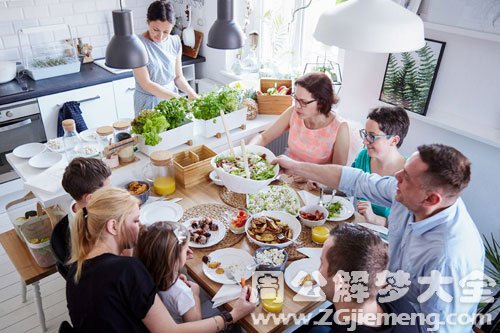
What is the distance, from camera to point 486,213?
283cm

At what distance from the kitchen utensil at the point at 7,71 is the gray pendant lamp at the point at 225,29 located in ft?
7.67

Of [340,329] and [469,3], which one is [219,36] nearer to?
[469,3]

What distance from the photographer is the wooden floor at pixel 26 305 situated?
9.16 ft

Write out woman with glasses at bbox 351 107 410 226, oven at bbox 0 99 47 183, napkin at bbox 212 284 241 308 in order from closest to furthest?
napkin at bbox 212 284 241 308
woman with glasses at bbox 351 107 410 226
oven at bbox 0 99 47 183

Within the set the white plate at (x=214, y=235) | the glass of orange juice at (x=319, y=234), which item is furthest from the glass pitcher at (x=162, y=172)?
the glass of orange juice at (x=319, y=234)

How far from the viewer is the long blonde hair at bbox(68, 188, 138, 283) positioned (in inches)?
67.3

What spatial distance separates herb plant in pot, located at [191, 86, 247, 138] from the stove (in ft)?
5.92

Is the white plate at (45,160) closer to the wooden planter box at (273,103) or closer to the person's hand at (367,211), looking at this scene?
the wooden planter box at (273,103)

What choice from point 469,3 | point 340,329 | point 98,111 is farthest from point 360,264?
point 98,111

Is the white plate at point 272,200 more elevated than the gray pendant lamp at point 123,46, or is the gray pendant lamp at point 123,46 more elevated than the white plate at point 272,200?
the gray pendant lamp at point 123,46

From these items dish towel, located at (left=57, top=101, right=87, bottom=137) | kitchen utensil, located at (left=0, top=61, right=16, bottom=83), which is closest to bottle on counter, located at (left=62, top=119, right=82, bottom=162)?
dish towel, located at (left=57, top=101, right=87, bottom=137)

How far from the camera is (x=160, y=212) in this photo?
2307 mm

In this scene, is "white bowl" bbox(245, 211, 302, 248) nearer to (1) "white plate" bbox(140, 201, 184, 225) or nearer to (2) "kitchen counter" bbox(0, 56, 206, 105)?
(1) "white plate" bbox(140, 201, 184, 225)

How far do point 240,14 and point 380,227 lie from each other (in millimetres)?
3069
